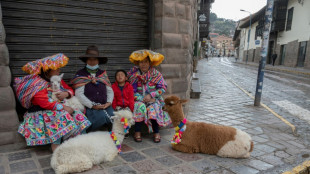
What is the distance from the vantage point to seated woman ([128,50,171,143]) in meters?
3.81

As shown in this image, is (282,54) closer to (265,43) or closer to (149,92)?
(265,43)

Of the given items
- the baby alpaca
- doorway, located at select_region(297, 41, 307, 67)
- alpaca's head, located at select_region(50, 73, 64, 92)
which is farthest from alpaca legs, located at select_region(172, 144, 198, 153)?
doorway, located at select_region(297, 41, 307, 67)

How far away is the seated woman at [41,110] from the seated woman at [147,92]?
3.66 feet

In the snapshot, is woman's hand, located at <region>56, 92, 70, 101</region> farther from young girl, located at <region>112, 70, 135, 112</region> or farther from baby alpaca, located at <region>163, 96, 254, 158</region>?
baby alpaca, located at <region>163, 96, 254, 158</region>

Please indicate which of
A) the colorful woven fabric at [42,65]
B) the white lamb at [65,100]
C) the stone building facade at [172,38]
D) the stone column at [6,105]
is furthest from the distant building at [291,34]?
the stone column at [6,105]

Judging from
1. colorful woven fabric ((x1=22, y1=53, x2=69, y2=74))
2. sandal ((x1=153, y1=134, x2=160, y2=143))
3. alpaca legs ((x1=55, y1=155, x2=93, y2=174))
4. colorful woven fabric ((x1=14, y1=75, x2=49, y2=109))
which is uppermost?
colorful woven fabric ((x1=22, y1=53, x2=69, y2=74))

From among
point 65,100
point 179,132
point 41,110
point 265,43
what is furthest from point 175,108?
point 265,43

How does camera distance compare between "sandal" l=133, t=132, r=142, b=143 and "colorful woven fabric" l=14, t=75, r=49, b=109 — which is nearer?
"colorful woven fabric" l=14, t=75, r=49, b=109

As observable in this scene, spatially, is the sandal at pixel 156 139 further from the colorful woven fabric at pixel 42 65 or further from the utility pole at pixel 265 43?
the utility pole at pixel 265 43

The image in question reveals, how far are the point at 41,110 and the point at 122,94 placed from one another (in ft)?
4.23

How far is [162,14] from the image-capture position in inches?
172

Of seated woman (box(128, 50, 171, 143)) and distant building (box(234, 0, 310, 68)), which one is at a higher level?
distant building (box(234, 0, 310, 68))

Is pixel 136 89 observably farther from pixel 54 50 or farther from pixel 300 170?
pixel 300 170

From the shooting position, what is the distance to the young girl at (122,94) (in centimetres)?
381
